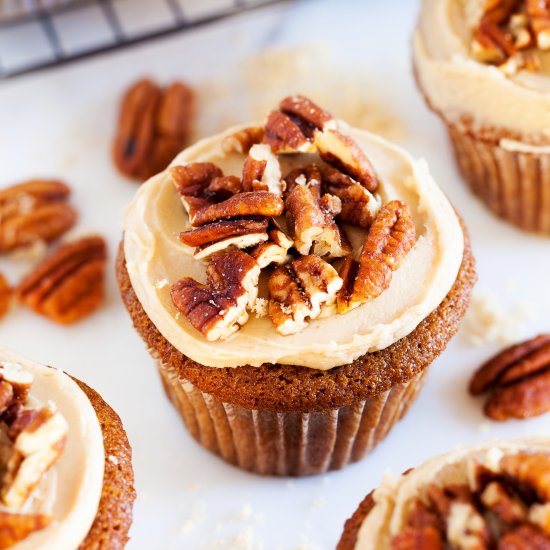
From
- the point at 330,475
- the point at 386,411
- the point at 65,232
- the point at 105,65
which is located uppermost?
the point at 105,65

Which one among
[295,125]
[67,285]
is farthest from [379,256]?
[67,285]

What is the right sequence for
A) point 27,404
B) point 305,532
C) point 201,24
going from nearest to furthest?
point 27,404 < point 305,532 < point 201,24

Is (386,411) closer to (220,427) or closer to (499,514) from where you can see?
(220,427)

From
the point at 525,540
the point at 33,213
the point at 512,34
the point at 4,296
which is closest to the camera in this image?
the point at 525,540

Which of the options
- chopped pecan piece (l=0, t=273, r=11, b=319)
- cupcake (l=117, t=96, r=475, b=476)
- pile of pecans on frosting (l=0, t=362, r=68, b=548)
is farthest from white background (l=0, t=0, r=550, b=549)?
pile of pecans on frosting (l=0, t=362, r=68, b=548)

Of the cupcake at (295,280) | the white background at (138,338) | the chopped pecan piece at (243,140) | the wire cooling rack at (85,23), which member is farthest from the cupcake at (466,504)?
the wire cooling rack at (85,23)

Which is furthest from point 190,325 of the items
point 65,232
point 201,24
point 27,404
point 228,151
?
point 201,24

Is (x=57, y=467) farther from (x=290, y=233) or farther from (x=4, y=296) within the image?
(x=4, y=296)
